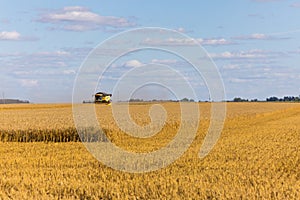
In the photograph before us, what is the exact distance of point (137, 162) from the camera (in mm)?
15773

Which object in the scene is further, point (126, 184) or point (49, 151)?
point (49, 151)

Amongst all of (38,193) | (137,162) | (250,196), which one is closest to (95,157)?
(137,162)

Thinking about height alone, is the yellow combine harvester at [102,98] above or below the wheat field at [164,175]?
above

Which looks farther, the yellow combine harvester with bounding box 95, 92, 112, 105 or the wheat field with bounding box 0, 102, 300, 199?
the yellow combine harvester with bounding box 95, 92, 112, 105

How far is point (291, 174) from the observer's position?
13750 millimetres

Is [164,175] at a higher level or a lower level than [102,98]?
lower

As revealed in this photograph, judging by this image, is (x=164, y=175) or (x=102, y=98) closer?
(x=164, y=175)

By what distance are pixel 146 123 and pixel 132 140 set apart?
6.83 metres

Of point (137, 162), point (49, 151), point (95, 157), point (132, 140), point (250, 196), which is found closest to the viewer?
point (250, 196)

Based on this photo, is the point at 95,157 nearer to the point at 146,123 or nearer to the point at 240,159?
the point at 240,159

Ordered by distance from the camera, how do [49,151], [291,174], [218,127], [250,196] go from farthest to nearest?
1. [218,127]
2. [49,151]
3. [291,174]
4. [250,196]

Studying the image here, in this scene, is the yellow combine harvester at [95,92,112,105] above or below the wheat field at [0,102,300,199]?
above

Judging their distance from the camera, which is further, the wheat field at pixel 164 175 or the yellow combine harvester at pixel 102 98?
the yellow combine harvester at pixel 102 98

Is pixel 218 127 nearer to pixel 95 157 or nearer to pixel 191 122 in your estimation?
pixel 191 122
